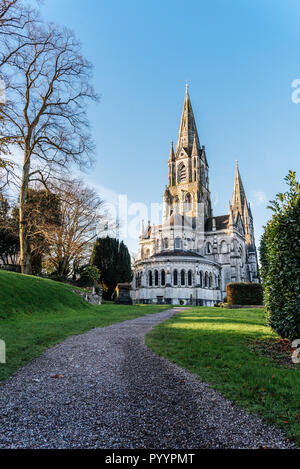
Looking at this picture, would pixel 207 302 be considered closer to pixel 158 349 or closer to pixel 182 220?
pixel 182 220

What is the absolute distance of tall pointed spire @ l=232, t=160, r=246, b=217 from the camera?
256 feet

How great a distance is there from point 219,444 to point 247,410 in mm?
932

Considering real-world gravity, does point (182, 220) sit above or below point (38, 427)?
above

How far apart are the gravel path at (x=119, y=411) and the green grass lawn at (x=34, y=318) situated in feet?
3.70

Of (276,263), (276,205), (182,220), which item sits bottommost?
(276,263)

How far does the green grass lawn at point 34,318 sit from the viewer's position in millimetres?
6852

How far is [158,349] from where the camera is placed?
7.20 m

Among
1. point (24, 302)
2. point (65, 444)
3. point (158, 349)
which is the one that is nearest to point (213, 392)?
point (65, 444)

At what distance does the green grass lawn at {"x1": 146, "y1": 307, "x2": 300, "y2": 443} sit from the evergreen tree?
116ft

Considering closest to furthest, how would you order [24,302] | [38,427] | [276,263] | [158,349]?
[38,427], [158,349], [276,263], [24,302]

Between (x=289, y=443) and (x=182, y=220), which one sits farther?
(x=182, y=220)

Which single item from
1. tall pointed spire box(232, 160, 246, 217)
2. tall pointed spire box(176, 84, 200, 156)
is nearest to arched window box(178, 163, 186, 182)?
tall pointed spire box(176, 84, 200, 156)

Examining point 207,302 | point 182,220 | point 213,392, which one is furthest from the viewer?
point 182,220

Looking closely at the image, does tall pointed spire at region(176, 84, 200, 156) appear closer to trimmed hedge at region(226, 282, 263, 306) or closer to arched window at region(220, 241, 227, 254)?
arched window at region(220, 241, 227, 254)
